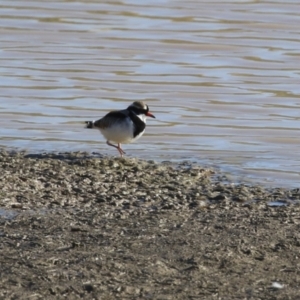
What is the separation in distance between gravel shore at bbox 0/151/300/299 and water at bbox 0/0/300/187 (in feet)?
3.88

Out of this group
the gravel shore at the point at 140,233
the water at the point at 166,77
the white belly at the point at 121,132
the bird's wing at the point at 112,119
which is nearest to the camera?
the gravel shore at the point at 140,233

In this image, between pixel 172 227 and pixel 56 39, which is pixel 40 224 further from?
pixel 56 39

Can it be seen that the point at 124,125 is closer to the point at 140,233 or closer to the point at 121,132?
the point at 121,132

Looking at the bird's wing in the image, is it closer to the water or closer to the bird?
the bird

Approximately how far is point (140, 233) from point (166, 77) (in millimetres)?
8172

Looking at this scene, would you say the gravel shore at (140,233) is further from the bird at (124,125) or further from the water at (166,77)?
the water at (166,77)

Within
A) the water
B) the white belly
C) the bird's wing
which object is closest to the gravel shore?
the white belly

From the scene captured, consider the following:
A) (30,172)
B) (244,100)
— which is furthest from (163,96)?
(30,172)

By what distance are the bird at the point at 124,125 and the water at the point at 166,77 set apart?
0.42 m

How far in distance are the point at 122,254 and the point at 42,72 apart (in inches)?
356

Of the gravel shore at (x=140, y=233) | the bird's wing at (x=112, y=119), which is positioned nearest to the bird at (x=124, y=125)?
the bird's wing at (x=112, y=119)

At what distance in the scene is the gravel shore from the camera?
614 cm

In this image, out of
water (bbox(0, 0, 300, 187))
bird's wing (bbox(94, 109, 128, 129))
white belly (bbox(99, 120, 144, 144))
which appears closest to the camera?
white belly (bbox(99, 120, 144, 144))

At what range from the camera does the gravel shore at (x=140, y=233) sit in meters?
6.14
